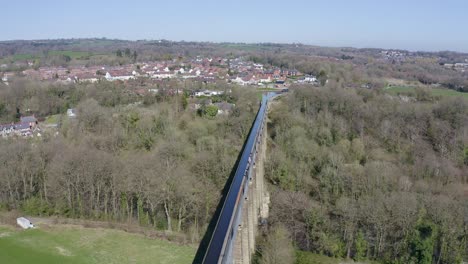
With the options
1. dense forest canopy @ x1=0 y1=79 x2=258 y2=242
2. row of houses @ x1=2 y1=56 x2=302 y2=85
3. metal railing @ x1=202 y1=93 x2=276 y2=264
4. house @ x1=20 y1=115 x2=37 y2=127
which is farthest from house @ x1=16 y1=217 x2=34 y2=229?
row of houses @ x1=2 y1=56 x2=302 y2=85

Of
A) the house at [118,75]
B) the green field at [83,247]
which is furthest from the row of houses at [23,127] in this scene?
the house at [118,75]

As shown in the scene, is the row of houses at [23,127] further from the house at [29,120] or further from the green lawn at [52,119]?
the green lawn at [52,119]

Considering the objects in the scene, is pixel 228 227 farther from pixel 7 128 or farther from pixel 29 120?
pixel 29 120

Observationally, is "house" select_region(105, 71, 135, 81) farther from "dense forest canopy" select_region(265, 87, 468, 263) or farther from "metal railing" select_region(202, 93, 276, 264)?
"metal railing" select_region(202, 93, 276, 264)

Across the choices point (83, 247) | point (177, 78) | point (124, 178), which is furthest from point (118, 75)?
point (83, 247)

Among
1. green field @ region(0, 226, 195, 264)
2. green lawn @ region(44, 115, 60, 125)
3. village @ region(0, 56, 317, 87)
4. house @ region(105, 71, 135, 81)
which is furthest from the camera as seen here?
house @ region(105, 71, 135, 81)
